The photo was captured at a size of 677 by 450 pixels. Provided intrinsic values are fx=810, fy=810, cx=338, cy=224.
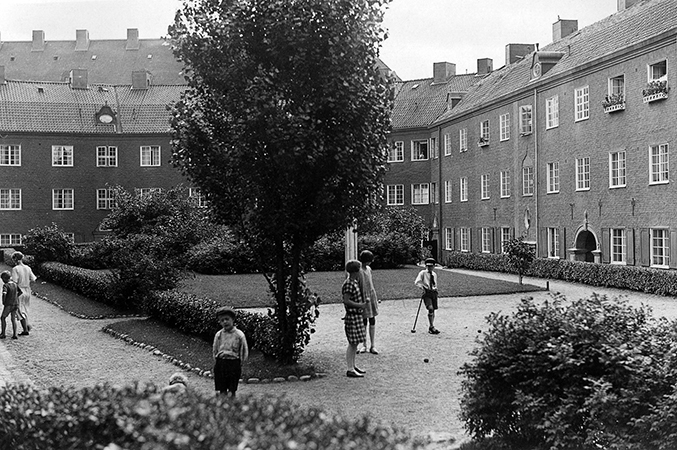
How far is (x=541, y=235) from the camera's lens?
39.2 m

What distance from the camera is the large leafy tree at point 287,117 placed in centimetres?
1332

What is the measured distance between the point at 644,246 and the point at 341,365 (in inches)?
780

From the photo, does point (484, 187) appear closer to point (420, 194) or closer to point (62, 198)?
point (420, 194)

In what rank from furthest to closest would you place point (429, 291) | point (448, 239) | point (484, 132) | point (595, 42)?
point (448, 239), point (484, 132), point (595, 42), point (429, 291)

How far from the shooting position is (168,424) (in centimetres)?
492

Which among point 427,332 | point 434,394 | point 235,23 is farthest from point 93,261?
point 434,394

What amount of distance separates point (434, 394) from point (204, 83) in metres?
6.69

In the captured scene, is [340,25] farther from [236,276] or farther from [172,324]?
[236,276]

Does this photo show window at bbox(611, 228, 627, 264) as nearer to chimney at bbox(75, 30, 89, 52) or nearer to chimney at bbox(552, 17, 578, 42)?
chimney at bbox(552, 17, 578, 42)

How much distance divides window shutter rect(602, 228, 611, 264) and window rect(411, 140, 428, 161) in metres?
24.3

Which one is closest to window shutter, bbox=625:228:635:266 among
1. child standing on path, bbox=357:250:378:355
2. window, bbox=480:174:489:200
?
window, bbox=480:174:489:200

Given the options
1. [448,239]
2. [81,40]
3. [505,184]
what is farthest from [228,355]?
[81,40]

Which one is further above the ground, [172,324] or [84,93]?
[84,93]

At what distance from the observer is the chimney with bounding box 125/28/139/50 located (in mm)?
80312
